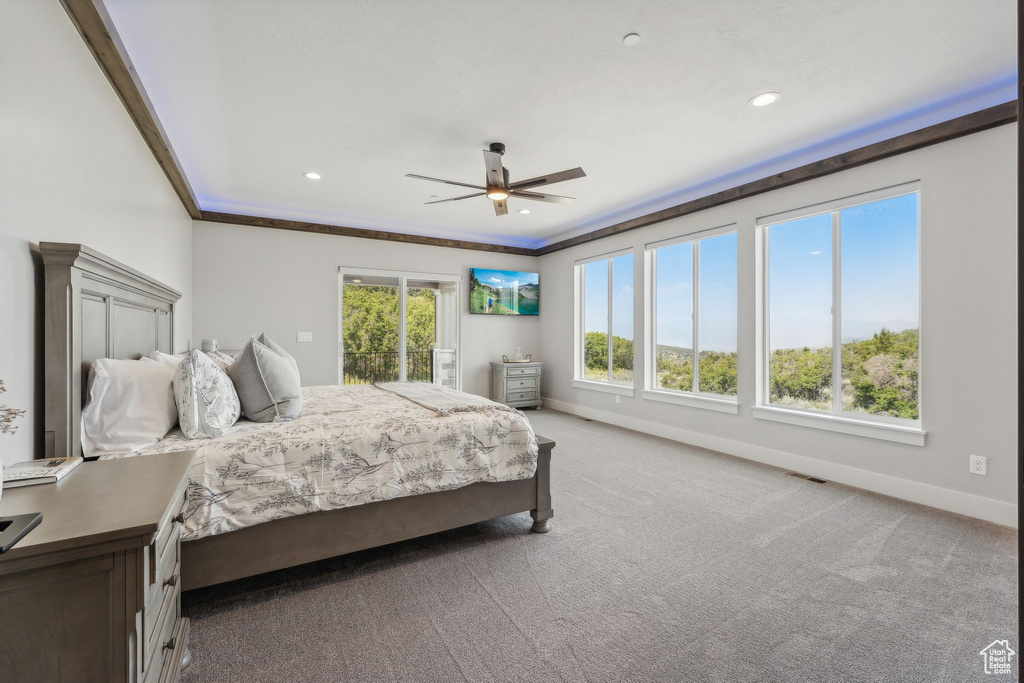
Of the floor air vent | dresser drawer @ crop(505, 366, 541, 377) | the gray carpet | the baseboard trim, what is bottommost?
the gray carpet

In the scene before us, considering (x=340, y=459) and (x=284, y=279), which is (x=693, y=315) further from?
(x=284, y=279)

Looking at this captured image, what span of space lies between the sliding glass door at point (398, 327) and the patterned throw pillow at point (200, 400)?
3.55 metres

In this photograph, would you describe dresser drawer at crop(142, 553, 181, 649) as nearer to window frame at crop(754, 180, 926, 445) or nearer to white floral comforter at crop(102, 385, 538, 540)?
white floral comforter at crop(102, 385, 538, 540)

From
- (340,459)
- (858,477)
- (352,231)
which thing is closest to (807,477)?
(858,477)

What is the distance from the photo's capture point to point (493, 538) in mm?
2535

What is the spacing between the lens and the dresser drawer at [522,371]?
6.50 metres

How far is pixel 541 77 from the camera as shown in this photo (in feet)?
8.36

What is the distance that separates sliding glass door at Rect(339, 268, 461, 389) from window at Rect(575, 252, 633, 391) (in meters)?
1.86

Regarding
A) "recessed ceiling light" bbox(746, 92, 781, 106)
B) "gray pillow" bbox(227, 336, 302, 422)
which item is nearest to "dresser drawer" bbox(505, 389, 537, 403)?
"gray pillow" bbox(227, 336, 302, 422)

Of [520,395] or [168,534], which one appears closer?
[168,534]

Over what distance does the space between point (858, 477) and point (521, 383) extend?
4.15 metres

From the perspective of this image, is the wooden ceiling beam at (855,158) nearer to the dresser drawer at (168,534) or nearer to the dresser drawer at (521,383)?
the dresser drawer at (521,383)

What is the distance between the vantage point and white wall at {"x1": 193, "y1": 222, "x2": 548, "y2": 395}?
4.98 metres

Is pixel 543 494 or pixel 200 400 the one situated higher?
pixel 200 400
